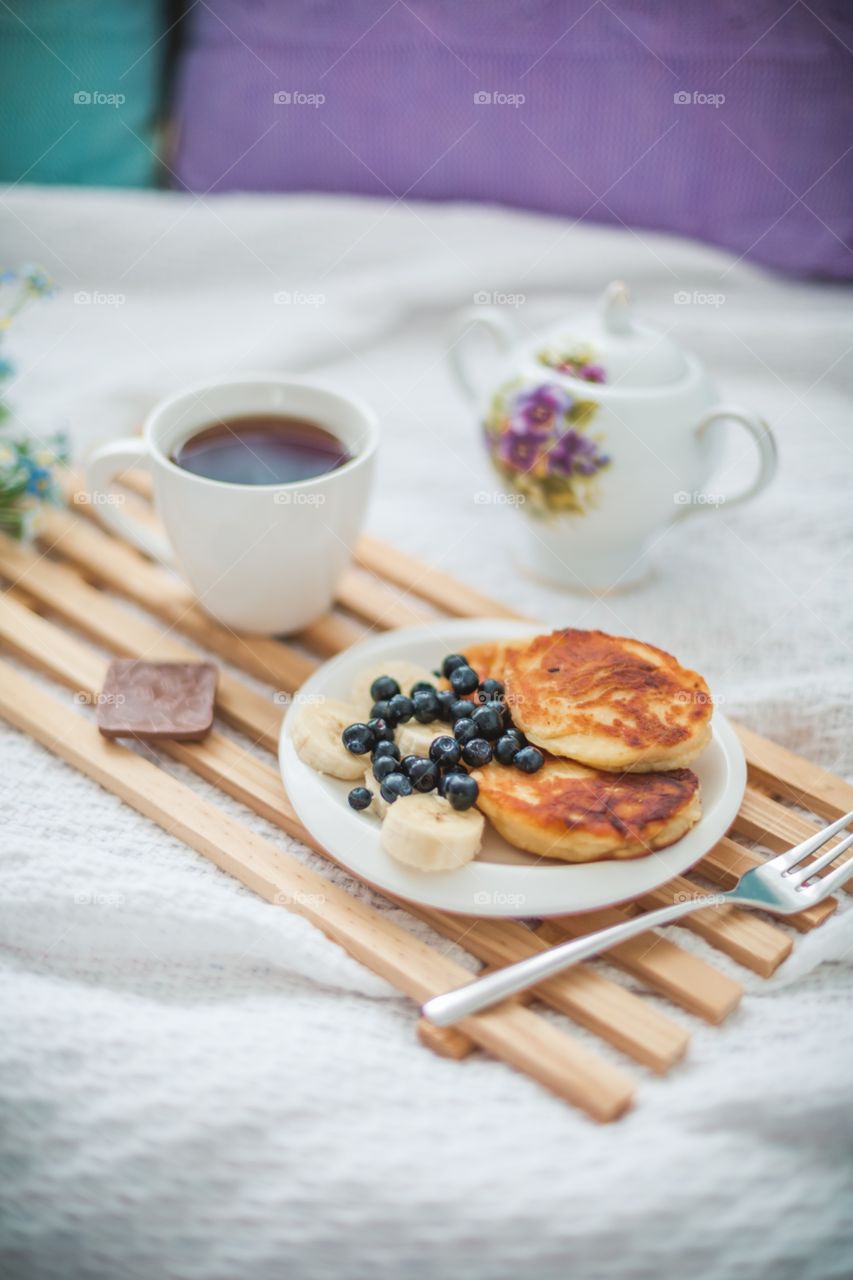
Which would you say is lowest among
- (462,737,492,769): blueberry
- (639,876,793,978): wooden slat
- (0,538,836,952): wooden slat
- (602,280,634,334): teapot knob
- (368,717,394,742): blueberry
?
(639,876,793,978): wooden slat

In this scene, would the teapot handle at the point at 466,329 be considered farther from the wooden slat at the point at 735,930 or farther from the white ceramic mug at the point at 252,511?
the wooden slat at the point at 735,930

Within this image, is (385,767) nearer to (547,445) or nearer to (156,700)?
(156,700)

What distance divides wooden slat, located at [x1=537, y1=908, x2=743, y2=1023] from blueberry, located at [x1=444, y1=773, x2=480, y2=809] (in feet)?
0.38

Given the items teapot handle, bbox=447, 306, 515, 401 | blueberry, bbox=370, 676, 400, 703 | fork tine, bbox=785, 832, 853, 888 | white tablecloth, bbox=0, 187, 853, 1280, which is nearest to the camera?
white tablecloth, bbox=0, 187, 853, 1280

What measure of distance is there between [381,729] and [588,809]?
200mm

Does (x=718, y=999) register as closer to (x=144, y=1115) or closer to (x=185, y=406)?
(x=144, y=1115)

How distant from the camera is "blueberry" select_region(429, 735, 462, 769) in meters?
0.87

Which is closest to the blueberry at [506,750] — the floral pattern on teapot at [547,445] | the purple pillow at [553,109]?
the floral pattern on teapot at [547,445]

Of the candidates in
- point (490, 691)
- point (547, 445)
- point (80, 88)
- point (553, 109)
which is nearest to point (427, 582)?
point (547, 445)

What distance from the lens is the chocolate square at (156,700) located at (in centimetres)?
98

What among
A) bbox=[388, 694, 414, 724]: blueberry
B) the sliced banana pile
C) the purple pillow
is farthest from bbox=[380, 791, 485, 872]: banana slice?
the purple pillow

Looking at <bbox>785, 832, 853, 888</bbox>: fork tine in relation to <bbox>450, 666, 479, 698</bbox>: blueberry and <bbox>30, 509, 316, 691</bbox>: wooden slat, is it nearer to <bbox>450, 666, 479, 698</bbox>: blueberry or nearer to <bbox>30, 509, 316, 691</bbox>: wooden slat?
<bbox>450, 666, 479, 698</bbox>: blueberry

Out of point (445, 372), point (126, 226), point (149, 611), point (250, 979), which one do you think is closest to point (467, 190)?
point (445, 372)

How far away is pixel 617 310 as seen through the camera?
1152 millimetres
